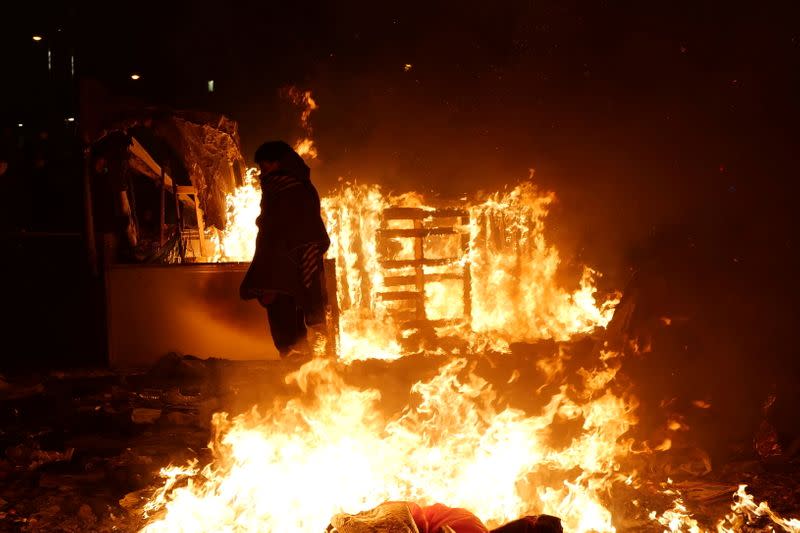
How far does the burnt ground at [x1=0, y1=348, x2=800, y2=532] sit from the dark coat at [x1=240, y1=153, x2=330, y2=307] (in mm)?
2139

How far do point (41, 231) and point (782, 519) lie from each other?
10.9m

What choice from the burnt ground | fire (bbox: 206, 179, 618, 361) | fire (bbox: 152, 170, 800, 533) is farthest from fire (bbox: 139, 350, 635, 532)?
fire (bbox: 206, 179, 618, 361)

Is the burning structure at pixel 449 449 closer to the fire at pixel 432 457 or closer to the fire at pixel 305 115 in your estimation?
the fire at pixel 432 457

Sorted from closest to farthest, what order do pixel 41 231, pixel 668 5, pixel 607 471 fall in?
pixel 607 471
pixel 41 231
pixel 668 5

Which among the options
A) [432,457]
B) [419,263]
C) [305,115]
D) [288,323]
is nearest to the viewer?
[288,323]

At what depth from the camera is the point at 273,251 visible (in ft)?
15.2

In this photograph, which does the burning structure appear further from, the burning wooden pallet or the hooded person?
the burning wooden pallet

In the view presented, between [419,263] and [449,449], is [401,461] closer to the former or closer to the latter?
[449,449]

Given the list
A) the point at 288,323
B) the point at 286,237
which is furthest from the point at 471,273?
the point at 286,237

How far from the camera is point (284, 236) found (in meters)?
4.66

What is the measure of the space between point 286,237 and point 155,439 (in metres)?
2.92

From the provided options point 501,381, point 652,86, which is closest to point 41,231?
point 501,381

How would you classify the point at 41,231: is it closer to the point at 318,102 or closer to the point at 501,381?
the point at 501,381

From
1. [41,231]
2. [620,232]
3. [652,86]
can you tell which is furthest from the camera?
[620,232]
